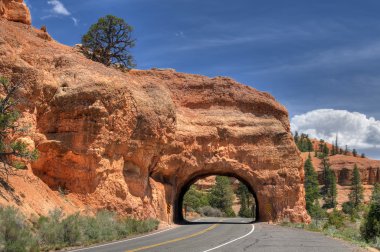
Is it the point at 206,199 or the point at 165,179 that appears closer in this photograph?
the point at 165,179

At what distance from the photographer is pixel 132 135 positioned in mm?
27297

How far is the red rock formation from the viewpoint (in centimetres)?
2880

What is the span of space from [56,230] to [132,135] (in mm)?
12001

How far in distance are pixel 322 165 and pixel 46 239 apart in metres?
94.1

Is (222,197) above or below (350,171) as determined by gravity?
below

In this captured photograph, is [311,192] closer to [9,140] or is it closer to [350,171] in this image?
[350,171]

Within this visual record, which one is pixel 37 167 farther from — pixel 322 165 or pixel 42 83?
pixel 322 165

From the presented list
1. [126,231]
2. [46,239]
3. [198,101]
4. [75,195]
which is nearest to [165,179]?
[198,101]

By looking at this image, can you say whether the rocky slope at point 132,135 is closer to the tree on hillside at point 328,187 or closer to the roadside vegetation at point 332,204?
the roadside vegetation at point 332,204

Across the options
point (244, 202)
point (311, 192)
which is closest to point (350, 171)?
point (311, 192)

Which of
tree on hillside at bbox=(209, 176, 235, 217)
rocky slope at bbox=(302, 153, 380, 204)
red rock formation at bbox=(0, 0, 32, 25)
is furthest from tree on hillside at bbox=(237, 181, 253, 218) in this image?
red rock formation at bbox=(0, 0, 32, 25)

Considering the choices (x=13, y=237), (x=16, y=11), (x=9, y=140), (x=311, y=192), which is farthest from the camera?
(x=311, y=192)

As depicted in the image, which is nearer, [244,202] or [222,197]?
[222,197]

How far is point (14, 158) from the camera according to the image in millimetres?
20062
